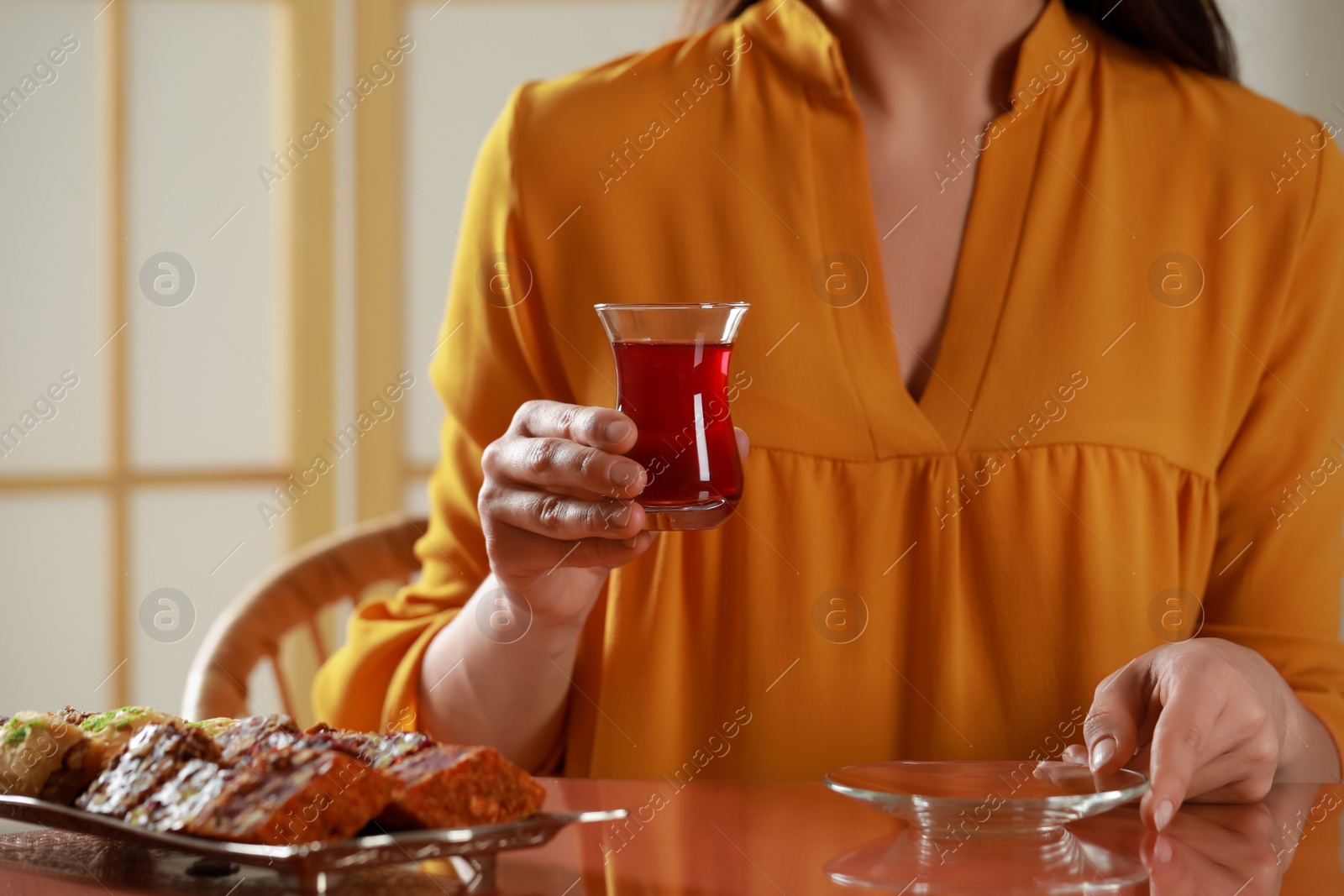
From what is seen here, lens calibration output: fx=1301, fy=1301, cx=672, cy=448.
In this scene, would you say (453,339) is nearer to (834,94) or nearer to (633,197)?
(633,197)

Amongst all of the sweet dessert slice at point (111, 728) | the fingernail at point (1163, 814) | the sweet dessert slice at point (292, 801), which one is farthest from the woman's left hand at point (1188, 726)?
the sweet dessert slice at point (111, 728)

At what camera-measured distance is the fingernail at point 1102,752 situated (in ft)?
2.96

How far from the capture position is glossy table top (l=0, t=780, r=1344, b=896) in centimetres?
75

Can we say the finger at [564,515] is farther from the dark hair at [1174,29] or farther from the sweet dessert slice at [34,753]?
the dark hair at [1174,29]

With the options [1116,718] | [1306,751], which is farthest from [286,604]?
[1306,751]

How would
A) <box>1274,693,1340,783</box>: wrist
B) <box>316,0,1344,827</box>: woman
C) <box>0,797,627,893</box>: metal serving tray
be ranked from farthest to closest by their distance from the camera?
<box>316,0,1344,827</box>: woman → <box>1274,693,1340,783</box>: wrist → <box>0,797,627,893</box>: metal serving tray

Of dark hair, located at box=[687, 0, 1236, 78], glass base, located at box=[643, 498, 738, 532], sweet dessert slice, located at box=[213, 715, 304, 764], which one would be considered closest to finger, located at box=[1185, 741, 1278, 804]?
glass base, located at box=[643, 498, 738, 532]

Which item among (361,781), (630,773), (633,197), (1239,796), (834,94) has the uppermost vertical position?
(834,94)

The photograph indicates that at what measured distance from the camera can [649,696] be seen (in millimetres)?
1376

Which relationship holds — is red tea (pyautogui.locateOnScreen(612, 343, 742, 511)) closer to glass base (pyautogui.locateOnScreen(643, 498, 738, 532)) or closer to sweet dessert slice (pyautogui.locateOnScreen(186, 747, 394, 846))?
glass base (pyautogui.locateOnScreen(643, 498, 738, 532))

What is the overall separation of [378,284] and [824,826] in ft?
9.52

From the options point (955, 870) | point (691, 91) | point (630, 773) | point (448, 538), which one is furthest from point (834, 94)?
point (955, 870)

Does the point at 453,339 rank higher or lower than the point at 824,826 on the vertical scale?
higher

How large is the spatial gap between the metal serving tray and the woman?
532 millimetres
